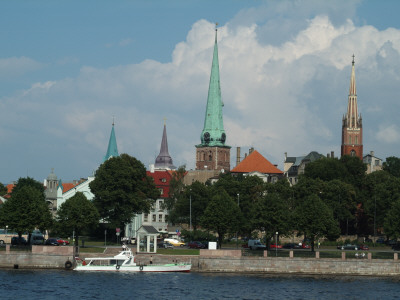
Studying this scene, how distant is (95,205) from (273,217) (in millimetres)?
30161

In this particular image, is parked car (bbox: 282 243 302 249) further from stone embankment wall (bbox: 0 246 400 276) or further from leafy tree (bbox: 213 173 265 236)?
stone embankment wall (bbox: 0 246 400 276)

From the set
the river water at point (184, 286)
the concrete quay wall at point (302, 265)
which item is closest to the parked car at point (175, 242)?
the concrete quay wall at point (302, 265)

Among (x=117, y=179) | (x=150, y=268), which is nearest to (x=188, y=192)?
(x=117, y=179)

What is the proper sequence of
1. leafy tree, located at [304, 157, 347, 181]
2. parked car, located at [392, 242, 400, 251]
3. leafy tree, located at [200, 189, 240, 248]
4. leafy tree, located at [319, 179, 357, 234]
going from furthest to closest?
leafy tree, located at [304, 157, 347, 181] < leafy tree, located at [319, 179, 357, 234] < parked car, located at [392, 242, 400, 251] < leafy tree, located at [200, 189, 240, 248]

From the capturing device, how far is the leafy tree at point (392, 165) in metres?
180

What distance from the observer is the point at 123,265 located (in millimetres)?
99938

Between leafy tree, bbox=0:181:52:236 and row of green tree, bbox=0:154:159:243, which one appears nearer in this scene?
leafy tree, bbox=0:181:52:236

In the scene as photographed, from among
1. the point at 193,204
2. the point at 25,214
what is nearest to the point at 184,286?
the point at 25,214

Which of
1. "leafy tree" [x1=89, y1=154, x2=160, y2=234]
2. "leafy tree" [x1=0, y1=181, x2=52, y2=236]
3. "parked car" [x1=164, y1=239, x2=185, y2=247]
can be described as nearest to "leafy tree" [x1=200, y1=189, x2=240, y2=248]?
"parked car" [x1=164, y1=239, x2=185, y2=247]

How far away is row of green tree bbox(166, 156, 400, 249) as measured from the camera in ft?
369

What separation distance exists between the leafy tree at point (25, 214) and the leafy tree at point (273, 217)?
2848cm

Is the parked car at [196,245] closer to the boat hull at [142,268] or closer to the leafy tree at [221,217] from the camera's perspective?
the leafy tree at [221,217]

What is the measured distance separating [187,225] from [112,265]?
62.8 metres

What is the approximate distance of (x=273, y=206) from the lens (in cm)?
11269
